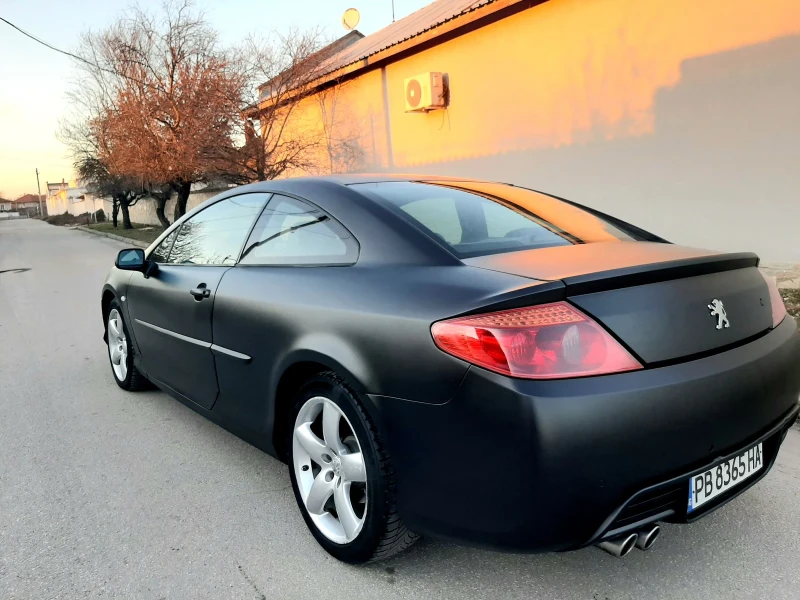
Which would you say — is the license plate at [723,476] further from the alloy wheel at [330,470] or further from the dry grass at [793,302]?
the dry grass at [793,302]

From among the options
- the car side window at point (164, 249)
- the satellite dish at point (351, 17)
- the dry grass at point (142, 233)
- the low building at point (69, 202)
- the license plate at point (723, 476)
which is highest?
the satellite dish at point (351, 17)

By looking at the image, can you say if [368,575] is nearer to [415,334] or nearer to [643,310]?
[415,334]

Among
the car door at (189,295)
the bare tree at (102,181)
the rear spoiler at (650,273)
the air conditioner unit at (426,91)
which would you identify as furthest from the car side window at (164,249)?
the bare tree at (102,181)

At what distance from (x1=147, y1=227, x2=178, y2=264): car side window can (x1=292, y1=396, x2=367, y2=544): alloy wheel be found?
184cm

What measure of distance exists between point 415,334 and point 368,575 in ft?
3.20

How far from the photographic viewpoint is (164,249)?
12.8 feet

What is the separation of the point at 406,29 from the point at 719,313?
1298cm

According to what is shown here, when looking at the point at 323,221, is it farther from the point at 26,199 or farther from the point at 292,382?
the point at 26,199

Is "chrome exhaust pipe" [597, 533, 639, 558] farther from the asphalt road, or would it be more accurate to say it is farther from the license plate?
the asphalt road

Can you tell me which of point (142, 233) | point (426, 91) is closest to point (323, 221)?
point (426, 91)

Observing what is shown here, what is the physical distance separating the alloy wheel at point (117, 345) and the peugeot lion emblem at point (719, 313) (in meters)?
3.74

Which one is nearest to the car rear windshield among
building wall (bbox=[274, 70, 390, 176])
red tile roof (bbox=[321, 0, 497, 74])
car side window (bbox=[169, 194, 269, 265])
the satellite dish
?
car side window (bbox=[169, 194, 269, 265])

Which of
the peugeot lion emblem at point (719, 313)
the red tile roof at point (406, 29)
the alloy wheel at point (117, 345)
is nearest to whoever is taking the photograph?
the peugeot lion emblem at point (719, 313)

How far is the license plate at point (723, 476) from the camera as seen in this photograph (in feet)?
6.15
